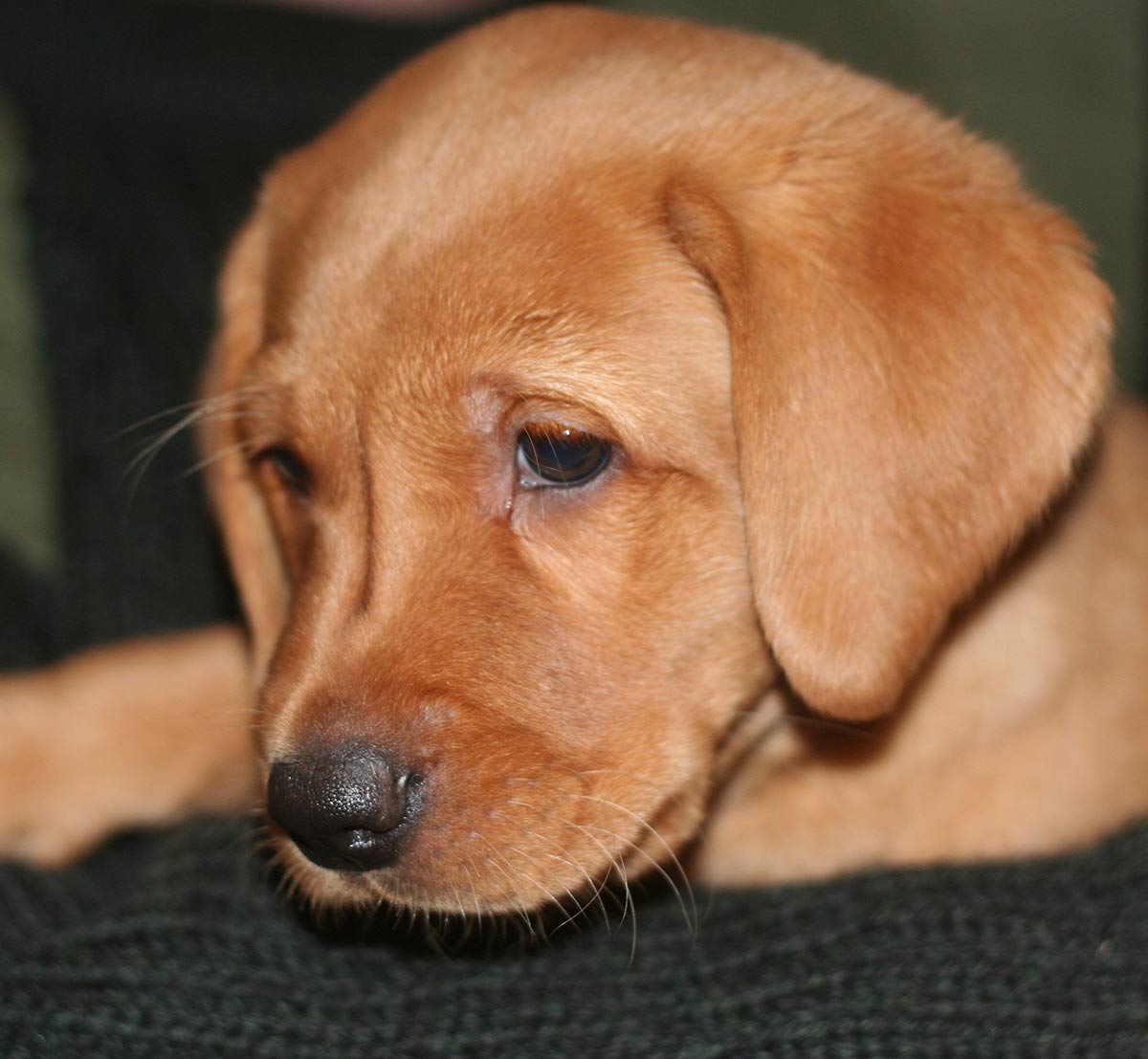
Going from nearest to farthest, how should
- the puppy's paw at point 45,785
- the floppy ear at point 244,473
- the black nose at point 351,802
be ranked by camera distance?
1. the black nose at point 351,802
2. the floppy ear at point 244,473
3. the puppy's paw at point 45,785

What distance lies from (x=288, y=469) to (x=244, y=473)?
0.28m

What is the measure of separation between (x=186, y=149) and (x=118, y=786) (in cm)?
216

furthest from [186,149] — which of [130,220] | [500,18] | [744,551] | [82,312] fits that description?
[744,551]

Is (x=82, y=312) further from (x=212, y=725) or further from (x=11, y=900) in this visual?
(x=11, y=900)

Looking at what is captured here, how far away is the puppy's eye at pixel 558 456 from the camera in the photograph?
87.1 inches

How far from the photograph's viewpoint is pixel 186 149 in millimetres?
4355

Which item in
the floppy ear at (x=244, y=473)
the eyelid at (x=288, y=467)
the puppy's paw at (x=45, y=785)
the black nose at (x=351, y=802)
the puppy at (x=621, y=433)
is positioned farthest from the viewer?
the puppy's paw at (x=45, y=785)

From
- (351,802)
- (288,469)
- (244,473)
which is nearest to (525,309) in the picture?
(288,469)

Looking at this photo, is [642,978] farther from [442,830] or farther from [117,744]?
[117,744]

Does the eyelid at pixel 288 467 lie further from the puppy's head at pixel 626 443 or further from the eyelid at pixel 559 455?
the eyelid at pixel 559 455

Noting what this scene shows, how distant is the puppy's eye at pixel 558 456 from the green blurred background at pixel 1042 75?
3.28 meters

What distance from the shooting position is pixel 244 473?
9.32 feet

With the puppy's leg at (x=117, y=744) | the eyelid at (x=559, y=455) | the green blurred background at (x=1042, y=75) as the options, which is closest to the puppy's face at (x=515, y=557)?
the eyelid at (x=559, y=455)

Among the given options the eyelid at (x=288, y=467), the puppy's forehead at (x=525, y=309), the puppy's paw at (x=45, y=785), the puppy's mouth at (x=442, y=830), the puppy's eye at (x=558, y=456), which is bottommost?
the puppy's paw at (x=45, y=785)
